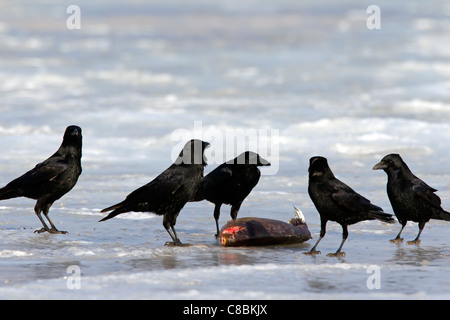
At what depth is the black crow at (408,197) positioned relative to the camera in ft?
27.0

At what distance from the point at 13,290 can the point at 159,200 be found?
2482 mm

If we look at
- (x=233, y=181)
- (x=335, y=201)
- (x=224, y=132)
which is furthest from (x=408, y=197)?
(x=224, y=132)

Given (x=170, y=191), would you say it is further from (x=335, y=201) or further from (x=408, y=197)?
(x=408, y=197)

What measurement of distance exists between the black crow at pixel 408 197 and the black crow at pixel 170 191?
6.40ft

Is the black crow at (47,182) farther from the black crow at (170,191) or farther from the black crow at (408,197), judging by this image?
the black crow at (408,197)

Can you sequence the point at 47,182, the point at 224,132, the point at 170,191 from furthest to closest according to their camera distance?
the point at 224,132
the point at 47,182
the point at 170,191

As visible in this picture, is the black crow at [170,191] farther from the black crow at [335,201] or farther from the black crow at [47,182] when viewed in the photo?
the black crow at [335,201]

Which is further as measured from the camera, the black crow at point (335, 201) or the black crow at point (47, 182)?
the black crow at point (47, 182)

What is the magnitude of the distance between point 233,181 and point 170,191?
1024 mm

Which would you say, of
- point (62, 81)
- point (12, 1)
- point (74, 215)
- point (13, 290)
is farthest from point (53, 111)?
point (12, 1)

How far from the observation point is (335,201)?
24.3 feet

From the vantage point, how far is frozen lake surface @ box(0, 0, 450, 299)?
6.11m

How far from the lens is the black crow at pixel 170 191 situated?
7.75m

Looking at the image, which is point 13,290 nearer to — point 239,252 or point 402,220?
point 239,252
